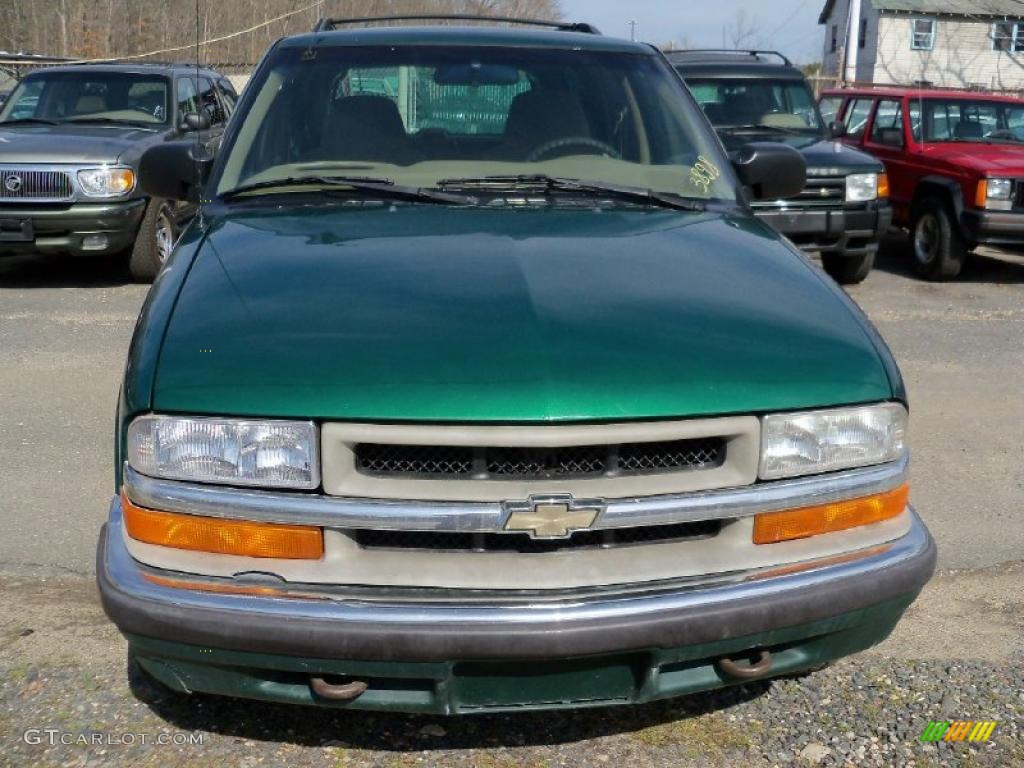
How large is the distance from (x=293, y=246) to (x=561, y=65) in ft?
5.06

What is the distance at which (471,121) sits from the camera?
159 inches

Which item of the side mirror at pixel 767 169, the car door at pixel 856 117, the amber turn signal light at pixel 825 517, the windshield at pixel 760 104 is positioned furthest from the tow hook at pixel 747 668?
the car door at pixel 856 117

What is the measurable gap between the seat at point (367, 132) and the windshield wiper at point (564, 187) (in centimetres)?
25

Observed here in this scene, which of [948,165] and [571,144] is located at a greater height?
[571,144]

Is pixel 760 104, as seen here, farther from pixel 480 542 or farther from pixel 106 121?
pixel 480 542

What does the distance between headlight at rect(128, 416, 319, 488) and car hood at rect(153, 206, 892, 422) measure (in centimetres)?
4

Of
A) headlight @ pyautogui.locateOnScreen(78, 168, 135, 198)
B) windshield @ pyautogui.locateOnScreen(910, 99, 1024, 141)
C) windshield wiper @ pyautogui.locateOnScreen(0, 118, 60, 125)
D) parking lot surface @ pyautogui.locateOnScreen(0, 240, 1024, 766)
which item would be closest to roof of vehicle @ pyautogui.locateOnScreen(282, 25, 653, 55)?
parking lot surface @ pyautogui.locateOnScreen(0, 240, 1024, 766)

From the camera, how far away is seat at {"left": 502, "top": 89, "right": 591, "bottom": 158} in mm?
3971

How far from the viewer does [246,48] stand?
35.3 meters

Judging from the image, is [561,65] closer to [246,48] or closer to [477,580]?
[477,580]

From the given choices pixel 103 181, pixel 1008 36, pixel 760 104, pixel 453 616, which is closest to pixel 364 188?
pixel 453 616

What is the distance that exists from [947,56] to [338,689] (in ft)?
154

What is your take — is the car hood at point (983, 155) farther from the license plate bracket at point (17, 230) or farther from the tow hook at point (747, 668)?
the tow hook at point (747, 668)

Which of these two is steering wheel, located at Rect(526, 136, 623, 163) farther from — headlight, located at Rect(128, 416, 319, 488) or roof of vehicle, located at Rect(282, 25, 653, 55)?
headlight, located at Rect(128, 416, 319, 488)
